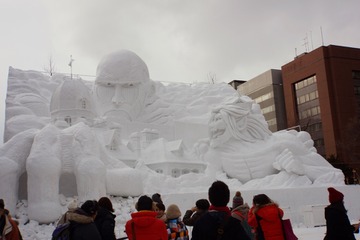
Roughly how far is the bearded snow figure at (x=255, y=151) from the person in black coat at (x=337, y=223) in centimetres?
1447

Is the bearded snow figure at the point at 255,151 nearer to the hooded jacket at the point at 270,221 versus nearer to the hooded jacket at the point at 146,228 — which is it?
the hooded jacket at the point at 270,221

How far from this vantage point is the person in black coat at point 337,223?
5.89 meters

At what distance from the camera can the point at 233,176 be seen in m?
21.5

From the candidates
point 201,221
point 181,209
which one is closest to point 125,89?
point 181,209

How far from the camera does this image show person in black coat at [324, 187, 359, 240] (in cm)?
589

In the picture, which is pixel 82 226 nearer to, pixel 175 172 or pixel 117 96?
pixel 175 172

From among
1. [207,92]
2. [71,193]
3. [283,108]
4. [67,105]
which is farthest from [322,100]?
[71,193]

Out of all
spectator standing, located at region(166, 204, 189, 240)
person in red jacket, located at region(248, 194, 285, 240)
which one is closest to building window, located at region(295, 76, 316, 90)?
person in red jacket, located at region(248, 194, 285, 240)

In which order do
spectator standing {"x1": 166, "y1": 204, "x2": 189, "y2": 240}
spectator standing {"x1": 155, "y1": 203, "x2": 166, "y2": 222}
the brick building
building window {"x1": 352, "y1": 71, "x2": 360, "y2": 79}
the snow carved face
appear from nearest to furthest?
spectator standing {"x1": 166, "y1": 204, "x2": 189, "y2": 240} → spectator standing {"x1": 155, "y1": 203, "x2": 166, "y2": 222} → the snow carved face → the brick building → building window {"x1": 352, "y1": 71, "x2": 360, "y2": 79}

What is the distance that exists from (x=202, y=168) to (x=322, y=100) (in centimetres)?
3166

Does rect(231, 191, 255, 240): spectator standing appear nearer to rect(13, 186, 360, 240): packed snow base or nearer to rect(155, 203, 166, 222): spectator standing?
rect(155, 203, 166, 222): spectator standing

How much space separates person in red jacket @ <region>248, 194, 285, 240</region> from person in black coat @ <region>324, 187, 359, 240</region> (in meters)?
0.82

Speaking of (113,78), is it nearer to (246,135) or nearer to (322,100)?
(246,135)

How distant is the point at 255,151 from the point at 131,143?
6.66 m
